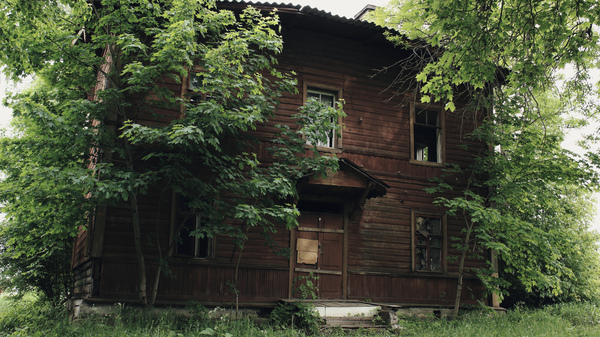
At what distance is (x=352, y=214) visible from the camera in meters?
13.1

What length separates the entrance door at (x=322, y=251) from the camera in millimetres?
12531

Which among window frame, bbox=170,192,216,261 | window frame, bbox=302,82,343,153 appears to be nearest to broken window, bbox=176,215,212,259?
window frame, bbox=170,192,216,261

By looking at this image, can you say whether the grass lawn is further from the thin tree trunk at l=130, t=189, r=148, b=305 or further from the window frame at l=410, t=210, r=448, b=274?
the window frame at l=410, t=210, r=448, b=274

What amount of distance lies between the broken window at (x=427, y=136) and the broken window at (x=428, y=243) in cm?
182

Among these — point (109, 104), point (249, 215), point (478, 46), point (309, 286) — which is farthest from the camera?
point (309, 286)

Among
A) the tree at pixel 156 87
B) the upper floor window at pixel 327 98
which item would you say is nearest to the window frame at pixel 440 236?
the upper floor window at pixel 327 98

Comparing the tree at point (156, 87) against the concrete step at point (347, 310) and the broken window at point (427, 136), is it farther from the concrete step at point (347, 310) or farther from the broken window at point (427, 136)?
the broken window at point (427, 136)

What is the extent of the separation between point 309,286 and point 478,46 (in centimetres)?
664

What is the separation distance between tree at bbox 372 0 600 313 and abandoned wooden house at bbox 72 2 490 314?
796mm

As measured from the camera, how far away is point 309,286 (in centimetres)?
1187

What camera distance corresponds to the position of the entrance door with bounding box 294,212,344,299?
41.1ft

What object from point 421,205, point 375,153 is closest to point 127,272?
point 375,153

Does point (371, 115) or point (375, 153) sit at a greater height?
point (371, 115)

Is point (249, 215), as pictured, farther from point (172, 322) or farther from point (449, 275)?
point (449, 275)
